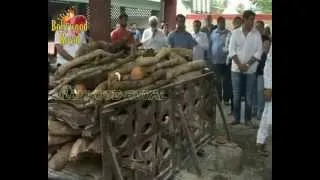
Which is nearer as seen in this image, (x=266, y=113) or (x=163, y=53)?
(x=266, y=113)

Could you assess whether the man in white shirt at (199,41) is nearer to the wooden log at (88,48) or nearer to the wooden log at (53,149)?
the wooden log at (88,48)

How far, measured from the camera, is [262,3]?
5.90ft

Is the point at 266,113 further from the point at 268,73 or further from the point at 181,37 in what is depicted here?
the point at 181,37

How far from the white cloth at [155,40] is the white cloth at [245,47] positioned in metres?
0.27

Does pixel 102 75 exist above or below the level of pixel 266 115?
above

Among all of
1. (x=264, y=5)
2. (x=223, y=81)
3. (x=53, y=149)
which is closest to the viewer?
(x=264, y=5)

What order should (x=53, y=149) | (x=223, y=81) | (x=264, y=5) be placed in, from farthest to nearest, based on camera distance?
1. (x=53, y=149)
2. (x=223, y=81)
3. (x=264, y=5)

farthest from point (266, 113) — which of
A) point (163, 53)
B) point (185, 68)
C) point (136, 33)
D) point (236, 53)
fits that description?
point (136, 33)

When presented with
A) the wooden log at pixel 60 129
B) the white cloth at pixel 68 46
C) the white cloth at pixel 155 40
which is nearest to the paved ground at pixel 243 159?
the white cloth at pixel 155 40

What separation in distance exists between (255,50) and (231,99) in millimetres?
215

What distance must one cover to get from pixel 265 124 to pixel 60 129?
81cm

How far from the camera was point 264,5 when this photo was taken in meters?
1.80

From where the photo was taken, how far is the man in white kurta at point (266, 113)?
5.97ft
